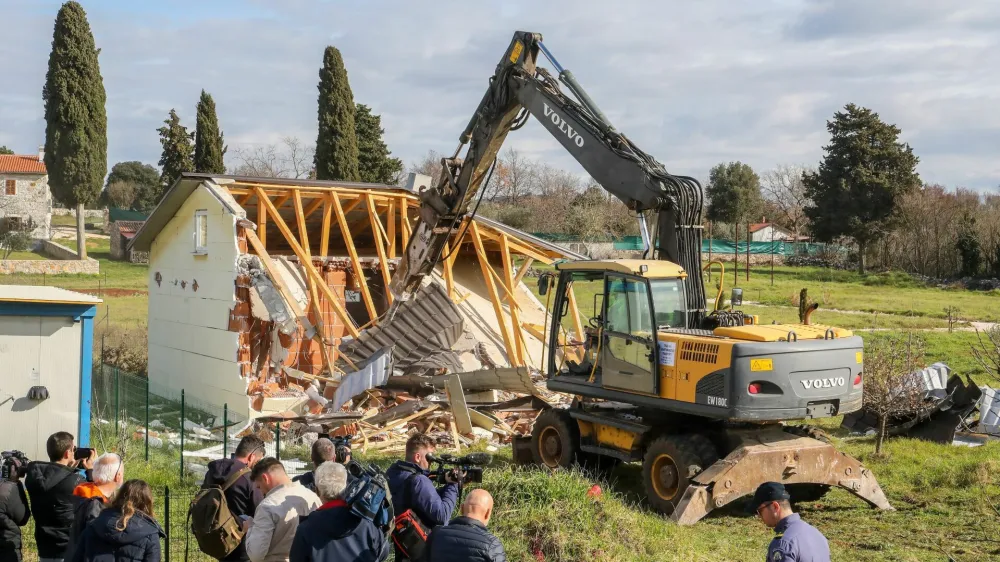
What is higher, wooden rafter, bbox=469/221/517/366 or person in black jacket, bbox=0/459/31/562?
wooden rafter, bbox=469/221/517/366

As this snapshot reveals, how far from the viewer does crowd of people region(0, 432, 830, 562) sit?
5.38m

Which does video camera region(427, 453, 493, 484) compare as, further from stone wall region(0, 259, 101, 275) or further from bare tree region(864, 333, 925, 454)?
stone wall region(0, 259, 101, 275)

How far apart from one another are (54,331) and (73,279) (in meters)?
36.0

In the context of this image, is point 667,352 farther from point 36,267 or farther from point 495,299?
point 36,267

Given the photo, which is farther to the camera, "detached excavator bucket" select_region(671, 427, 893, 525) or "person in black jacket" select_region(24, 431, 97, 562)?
"detached excavator bucket" select_region(671, 427, 893, 525)

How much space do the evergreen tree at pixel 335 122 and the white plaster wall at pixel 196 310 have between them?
987 inches

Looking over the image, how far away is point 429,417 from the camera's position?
51.8 feet

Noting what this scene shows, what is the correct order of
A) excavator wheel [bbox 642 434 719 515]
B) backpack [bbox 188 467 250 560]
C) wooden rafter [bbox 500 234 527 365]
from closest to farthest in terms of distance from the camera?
backpack [bbox 188 467 250 560] < excavator wheel [bbox 642 434 719 515] < wooden rafter [bbox 500 234 527 365]

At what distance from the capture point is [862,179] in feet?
177

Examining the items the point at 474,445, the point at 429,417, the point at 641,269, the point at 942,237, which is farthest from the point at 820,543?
the point at 942,237

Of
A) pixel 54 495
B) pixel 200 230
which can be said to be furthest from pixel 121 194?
pixel 54 495

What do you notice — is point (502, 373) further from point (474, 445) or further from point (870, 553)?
point (870, 553)

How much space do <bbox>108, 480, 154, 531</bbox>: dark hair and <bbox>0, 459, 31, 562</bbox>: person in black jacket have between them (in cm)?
166

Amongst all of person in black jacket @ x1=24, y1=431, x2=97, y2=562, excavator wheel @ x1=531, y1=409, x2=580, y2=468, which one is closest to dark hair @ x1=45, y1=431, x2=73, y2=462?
person in black jacket @ x1=24, y1=431, x2=97, y2=562
